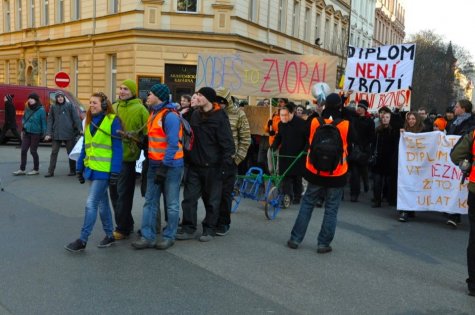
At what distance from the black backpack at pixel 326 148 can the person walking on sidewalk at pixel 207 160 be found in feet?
3.28

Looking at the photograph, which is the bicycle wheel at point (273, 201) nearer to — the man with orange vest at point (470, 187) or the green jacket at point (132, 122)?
the green jacket at point (132, 122)

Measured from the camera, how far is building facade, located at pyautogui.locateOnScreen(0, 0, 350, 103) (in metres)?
22.7

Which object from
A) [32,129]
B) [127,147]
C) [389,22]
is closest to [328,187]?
[127,147]

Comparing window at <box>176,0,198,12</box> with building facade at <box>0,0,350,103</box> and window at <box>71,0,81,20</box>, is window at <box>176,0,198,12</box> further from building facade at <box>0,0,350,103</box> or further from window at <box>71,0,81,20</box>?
window at <box>71,0,81,20</box>

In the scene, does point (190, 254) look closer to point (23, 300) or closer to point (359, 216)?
point (23, 300)

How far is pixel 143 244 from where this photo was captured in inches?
223

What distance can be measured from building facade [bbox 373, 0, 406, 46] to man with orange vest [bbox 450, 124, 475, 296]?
51.0 metres

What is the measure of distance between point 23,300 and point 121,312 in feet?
2.80

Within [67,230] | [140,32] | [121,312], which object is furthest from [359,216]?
[140,32]

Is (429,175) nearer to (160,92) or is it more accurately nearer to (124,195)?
(160,92)

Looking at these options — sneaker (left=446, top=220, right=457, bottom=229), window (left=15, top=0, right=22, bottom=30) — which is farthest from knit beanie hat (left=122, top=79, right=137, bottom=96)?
window (left=15, top=0, right=22, bottom=30)

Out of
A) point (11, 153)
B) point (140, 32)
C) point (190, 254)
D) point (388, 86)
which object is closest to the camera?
point (190, 254)

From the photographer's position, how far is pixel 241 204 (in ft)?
28.1

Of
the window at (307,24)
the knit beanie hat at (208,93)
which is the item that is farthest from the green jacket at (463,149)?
the window at (307,24)
